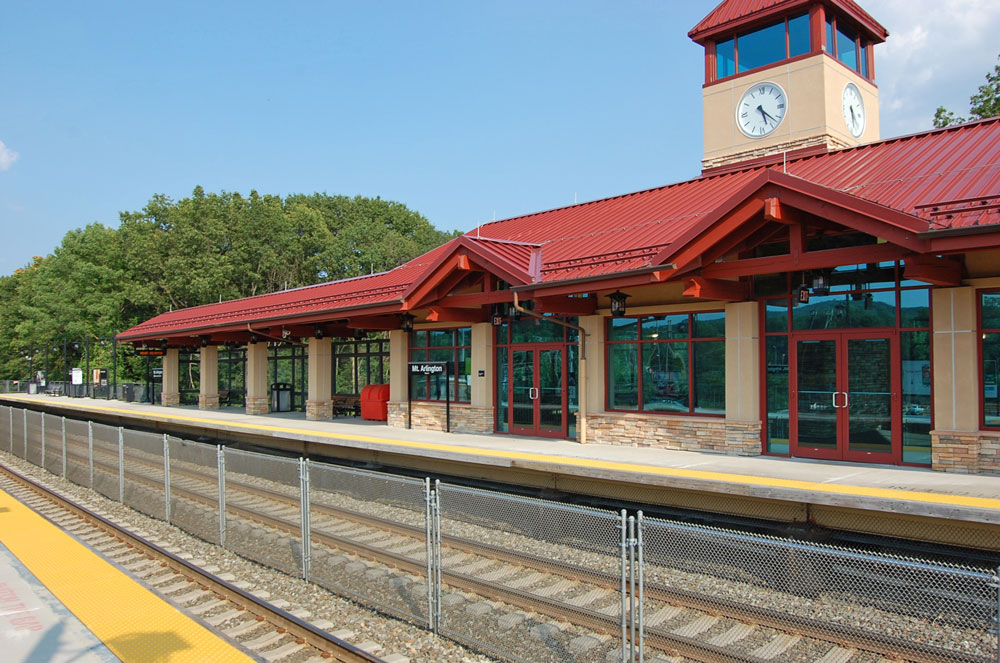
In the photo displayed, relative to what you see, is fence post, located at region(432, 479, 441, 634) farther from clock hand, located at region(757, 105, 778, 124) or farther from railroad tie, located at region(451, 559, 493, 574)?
clock hand, located at region(757, 105, 778, 124)

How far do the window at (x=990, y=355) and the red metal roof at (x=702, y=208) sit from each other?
1.68m

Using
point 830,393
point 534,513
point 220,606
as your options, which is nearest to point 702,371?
point 830,393

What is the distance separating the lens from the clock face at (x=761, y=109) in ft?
59.9

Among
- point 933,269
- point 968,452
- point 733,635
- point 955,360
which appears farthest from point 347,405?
point 733,635

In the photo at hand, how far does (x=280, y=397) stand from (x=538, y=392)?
1421 cm

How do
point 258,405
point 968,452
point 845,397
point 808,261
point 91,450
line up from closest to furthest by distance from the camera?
1. point 968,452
2. point 808,261
3. point 845,397
4. point 91,450
5. point 258,405

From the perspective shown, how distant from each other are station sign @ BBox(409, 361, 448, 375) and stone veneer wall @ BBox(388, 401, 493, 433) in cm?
121

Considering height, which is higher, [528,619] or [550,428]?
[550,428]

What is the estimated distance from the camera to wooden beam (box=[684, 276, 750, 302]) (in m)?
12.4

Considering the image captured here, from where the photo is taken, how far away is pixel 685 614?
7.77 metres

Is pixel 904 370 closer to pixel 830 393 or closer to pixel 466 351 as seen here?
pixel 830 393

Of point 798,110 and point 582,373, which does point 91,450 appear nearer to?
point 582,373

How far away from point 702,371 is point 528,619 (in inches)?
290

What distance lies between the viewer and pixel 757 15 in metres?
18.4
